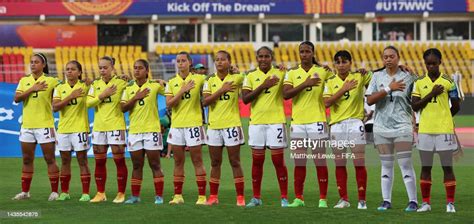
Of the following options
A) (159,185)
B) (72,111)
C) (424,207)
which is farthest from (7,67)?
(424,207)

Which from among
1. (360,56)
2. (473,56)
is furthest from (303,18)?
(473,56)

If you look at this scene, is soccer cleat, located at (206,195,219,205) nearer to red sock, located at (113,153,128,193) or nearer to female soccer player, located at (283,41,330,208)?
female soccer player, located at (283,41,330,208)

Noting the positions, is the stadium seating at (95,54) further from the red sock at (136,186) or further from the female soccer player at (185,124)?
the female soccer player at (185,124)

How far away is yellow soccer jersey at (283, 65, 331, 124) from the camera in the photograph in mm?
12695

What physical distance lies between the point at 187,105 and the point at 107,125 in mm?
1239

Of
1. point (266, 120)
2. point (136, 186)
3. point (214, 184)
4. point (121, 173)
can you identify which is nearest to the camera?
point (266, 120)

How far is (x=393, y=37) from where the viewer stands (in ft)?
151

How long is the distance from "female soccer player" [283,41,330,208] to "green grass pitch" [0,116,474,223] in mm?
327

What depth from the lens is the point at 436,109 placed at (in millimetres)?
11945

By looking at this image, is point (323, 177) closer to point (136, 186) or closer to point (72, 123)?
point (136, 186)

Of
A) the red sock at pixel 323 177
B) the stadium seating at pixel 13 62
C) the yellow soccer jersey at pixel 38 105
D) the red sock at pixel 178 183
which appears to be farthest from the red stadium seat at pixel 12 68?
the red sock at pixel 323 177

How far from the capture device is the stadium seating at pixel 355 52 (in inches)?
1652

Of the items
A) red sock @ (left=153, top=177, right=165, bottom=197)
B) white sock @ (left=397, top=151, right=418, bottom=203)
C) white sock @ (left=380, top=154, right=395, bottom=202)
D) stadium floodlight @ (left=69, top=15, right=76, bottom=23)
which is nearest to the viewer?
white sock @ (left=397, top=151, right=418, bottom=203)

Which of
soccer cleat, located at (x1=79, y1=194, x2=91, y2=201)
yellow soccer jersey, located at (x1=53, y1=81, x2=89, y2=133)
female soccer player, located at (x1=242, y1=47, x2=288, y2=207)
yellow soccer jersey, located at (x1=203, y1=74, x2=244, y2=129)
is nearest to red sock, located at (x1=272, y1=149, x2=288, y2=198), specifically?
female soccer player, located at (x1=242, y1=47, x2=288, y2=207)
